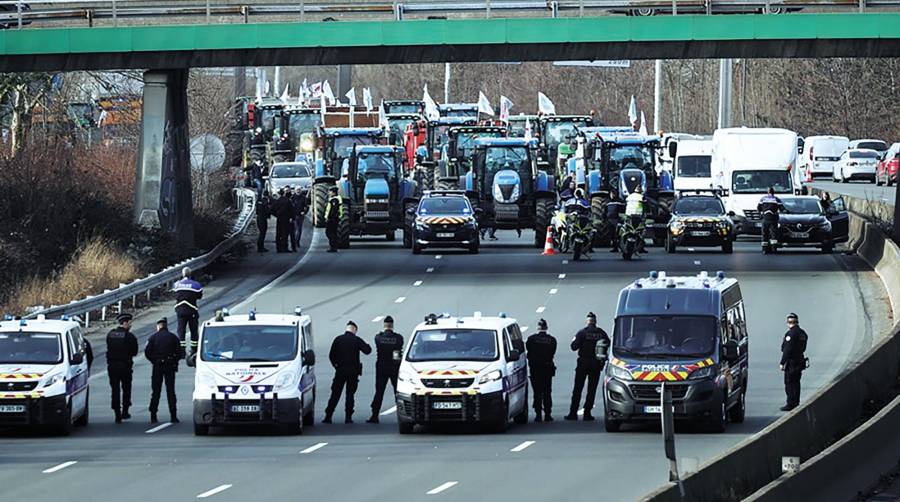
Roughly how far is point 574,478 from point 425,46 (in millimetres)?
25319

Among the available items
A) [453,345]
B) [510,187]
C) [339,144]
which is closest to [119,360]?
[453,345]

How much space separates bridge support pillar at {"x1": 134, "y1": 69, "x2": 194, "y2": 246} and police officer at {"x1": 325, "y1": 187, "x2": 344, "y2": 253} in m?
5.10

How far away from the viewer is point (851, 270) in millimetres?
46281

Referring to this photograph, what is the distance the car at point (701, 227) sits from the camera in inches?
1983

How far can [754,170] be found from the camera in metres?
55.8

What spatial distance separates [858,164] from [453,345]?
62.2m

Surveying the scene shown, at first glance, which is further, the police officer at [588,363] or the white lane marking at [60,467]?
the police officer at [588,363]

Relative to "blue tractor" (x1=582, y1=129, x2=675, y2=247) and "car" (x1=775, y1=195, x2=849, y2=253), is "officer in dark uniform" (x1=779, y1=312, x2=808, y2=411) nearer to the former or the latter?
"car" (x1=775, y1=195, x2=849, y2=253)

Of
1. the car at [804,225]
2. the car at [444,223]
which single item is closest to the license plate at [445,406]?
the car at [444,223]

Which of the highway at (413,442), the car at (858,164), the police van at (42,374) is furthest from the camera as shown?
the car at (858,164)

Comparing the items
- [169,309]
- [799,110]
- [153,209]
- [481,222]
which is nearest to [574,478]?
[169,309]

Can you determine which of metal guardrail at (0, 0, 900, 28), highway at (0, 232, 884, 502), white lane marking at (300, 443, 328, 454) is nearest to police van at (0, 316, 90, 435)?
highway at (0, 232, 884, 502)

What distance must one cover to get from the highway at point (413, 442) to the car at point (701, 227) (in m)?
6.66

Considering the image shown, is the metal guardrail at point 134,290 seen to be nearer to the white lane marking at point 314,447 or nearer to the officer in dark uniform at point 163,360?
the officer in dark uniform at point 163,360
